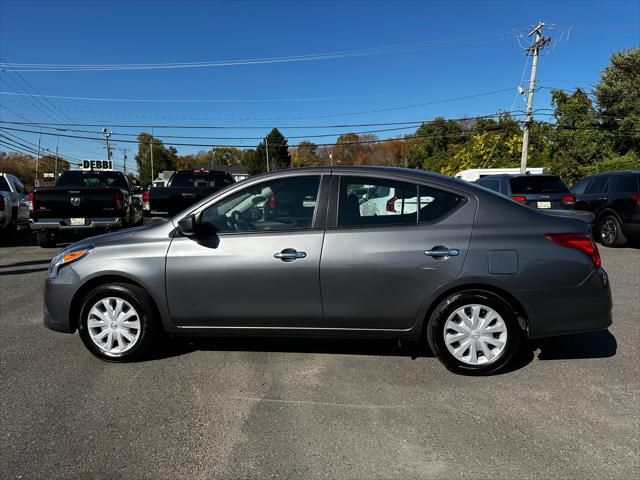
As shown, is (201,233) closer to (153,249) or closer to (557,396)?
(153,249)

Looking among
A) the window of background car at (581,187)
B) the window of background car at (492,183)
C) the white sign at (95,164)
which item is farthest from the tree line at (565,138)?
the white sign at (95,164)

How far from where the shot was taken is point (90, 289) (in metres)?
3.97

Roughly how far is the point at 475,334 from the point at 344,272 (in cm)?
114

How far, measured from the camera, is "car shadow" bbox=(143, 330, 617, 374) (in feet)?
13.6

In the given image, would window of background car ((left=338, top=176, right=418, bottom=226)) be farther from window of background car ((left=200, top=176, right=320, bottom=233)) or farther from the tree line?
the tree line

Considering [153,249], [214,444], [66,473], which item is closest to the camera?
[66,473]

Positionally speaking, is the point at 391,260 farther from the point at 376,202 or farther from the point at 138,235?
the point at 138,235

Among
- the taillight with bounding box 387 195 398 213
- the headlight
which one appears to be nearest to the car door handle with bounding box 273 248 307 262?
the taillight with bounding box 387 195 398 213

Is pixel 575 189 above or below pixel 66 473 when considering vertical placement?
above

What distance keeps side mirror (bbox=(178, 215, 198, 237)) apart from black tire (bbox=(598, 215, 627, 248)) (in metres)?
9.97

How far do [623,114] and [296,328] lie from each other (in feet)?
121

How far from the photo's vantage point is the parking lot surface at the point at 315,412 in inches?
102

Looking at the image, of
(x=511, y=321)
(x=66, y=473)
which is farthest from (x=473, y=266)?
(x=66, y=473)

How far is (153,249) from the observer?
3.84m
